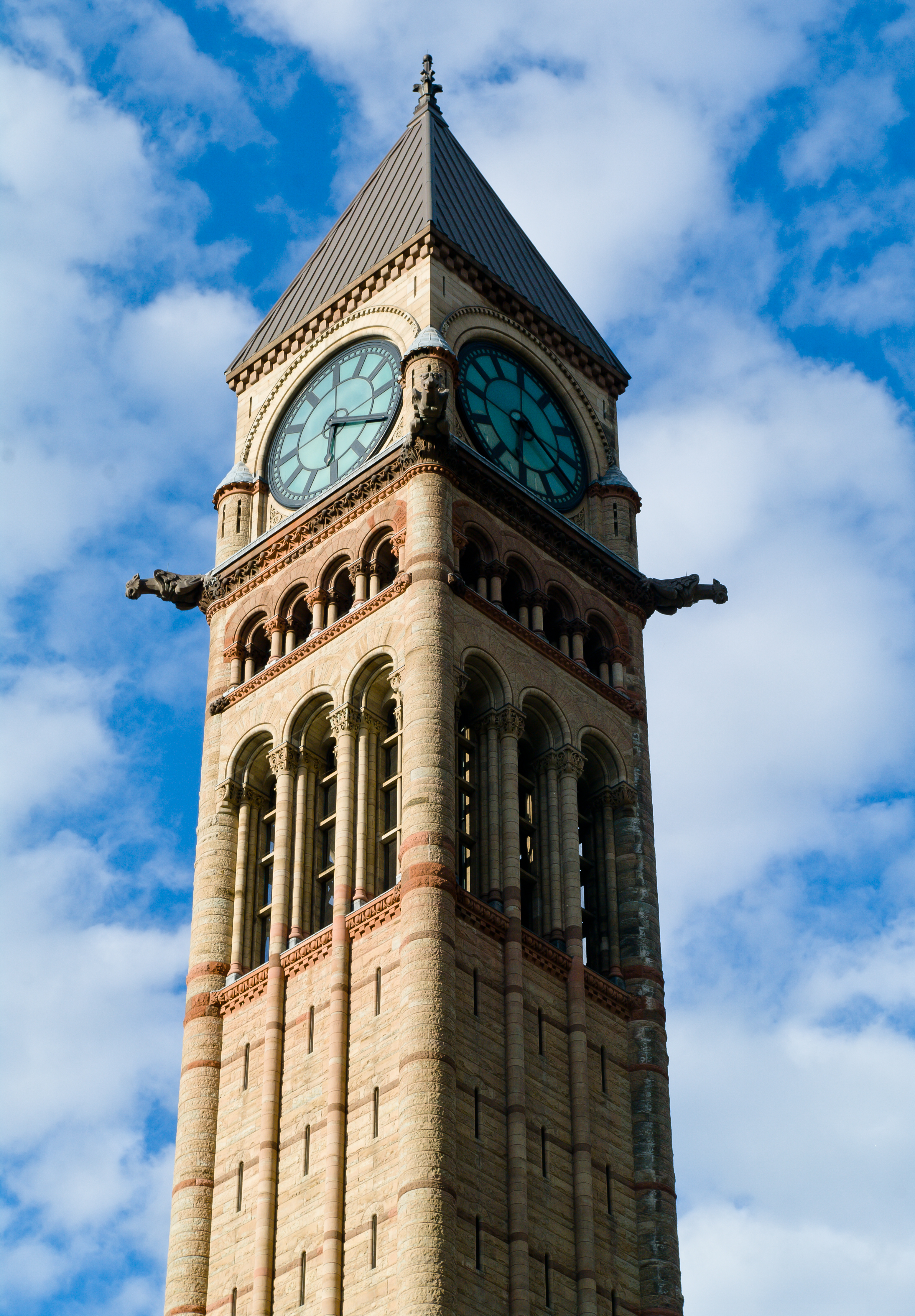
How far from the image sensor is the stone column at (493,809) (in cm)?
5475

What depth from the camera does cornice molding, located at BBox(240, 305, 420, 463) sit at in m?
66.1

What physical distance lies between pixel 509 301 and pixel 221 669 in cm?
1230

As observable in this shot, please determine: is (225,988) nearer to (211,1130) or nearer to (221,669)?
(211,1130)

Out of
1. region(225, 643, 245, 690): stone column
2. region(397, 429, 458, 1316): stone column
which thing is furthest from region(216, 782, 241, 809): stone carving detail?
region(397, 429, 458, 1316): stone column

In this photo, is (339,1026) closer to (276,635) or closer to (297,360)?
(276,635)

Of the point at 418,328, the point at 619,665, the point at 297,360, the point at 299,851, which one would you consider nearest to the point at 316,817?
the point at 299,851

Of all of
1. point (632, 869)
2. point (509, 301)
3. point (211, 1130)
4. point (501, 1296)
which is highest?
point (509, 301)

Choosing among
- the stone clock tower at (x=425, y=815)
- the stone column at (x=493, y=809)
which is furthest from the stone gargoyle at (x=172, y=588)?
the stone column at (x=493, y=809)

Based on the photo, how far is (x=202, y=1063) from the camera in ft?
181

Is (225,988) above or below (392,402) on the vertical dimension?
below

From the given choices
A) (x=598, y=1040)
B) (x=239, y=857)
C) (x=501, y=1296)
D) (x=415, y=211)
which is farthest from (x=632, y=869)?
(x=415, y=211)

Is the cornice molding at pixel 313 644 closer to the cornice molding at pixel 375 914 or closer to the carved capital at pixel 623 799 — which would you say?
the carved capital at pixel 623 799

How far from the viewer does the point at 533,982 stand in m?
53.9

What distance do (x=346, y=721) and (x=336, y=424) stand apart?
32.8 feet
